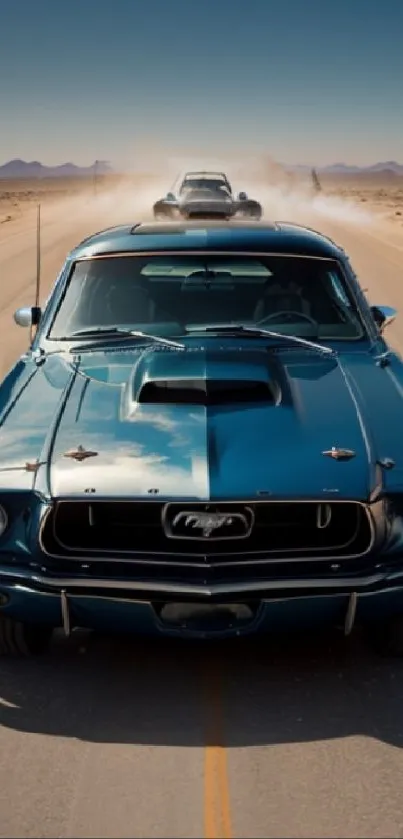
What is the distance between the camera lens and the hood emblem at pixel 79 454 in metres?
4.91

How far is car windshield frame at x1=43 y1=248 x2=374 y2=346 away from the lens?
6.50 m

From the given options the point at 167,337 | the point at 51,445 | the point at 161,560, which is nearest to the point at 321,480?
the point at 161,560

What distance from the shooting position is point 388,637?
5.15m

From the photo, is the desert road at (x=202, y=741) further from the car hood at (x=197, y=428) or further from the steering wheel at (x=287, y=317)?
the steering wheel at (x=287, y=317)

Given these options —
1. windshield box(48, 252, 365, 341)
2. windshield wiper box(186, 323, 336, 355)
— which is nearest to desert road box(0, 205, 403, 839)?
windshield wiper box(186, 323, 336, 355)

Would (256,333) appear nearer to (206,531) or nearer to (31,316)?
(31,316)

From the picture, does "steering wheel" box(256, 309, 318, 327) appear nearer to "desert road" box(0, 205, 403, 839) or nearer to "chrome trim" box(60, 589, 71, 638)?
"desert road" box(0, 205, 403, 839)

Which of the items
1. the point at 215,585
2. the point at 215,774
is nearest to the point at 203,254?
the point at 215,585

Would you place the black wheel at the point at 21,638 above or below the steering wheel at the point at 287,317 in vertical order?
below

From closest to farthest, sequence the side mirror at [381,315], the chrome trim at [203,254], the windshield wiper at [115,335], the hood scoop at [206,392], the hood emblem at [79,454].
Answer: the hood emblem at [79,454]
the hood scoop at [206,392]
the windshield wiper at [115,335]
the chrome trim at [203,254]
the side mirror at [381,315]

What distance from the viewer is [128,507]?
15.9ft

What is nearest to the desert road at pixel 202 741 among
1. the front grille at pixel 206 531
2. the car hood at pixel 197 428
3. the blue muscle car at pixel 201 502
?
the blue muscle car at pixel 201 502

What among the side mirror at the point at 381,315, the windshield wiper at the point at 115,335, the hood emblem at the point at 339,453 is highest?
the hood emblem at the point at 339,453

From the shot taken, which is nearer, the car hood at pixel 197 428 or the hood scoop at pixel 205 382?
the car hood at pixel 197 428
